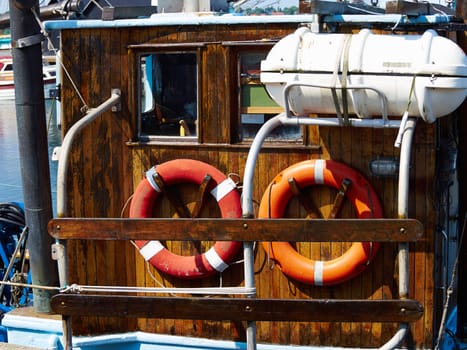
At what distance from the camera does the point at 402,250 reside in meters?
5.60

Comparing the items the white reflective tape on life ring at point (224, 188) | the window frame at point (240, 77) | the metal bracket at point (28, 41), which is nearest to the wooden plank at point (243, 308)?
the white reflective tape on life ring at point (224, 188)

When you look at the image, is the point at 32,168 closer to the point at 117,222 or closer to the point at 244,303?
the point at 117,222

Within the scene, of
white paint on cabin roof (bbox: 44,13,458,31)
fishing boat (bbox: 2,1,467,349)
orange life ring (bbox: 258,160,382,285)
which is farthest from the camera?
orange life ring (bbox: 258,160,382,285)

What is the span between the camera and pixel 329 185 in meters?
6.40

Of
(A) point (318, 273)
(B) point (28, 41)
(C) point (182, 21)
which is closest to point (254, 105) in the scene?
(C) point (182, 21)

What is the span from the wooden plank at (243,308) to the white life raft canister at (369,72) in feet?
4.18

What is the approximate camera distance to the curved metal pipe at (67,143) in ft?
20.0

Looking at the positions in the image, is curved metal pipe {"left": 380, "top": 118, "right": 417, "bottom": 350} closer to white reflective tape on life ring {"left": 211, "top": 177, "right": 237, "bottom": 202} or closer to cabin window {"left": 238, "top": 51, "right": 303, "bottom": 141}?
cabin window {"left": 238, "top": 51, "right": 303, "bottom": 141}

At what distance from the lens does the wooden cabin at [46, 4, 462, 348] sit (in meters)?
6.39

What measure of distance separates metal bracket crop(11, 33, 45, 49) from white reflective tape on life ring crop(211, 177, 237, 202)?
240cm

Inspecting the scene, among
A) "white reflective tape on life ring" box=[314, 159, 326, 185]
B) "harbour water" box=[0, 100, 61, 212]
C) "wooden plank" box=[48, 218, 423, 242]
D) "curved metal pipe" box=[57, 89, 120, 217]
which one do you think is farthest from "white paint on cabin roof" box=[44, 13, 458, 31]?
"harbour water" box=[0, 100, 61, 212]

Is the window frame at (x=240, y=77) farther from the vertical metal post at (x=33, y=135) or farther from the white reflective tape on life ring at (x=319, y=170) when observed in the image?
the vertical metal post at (x=33, y=135)

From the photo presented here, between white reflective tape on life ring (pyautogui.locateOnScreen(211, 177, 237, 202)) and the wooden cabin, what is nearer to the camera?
the wooden cabin

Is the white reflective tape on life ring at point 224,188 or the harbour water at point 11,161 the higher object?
the white reflective tape on life ring at point 224,188
